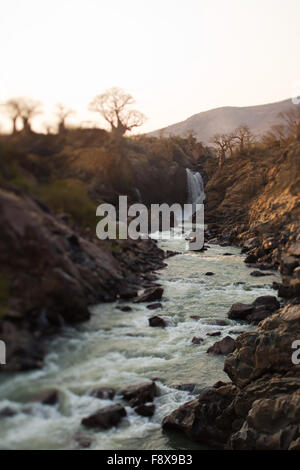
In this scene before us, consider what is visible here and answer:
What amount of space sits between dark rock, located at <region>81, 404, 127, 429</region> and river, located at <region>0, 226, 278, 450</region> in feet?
0.31

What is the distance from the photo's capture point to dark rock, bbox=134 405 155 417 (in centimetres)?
706

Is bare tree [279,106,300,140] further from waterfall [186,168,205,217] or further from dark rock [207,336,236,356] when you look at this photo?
dark rock [207,336,236,356]

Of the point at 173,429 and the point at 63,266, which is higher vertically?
the point at 63,266

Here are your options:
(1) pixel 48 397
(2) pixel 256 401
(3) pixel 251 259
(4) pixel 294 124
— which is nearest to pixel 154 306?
(2) pixel 256 401

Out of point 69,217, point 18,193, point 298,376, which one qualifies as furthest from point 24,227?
point 298,376

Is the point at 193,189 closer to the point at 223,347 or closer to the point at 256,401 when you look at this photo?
the point at 223,347

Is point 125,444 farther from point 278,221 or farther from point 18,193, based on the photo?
point 278,221

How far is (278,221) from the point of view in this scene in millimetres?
30078

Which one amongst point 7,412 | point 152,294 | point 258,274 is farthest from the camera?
point 258,274

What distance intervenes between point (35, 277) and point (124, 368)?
190 inches

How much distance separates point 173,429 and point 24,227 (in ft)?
17.5

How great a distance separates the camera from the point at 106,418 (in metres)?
5.75
